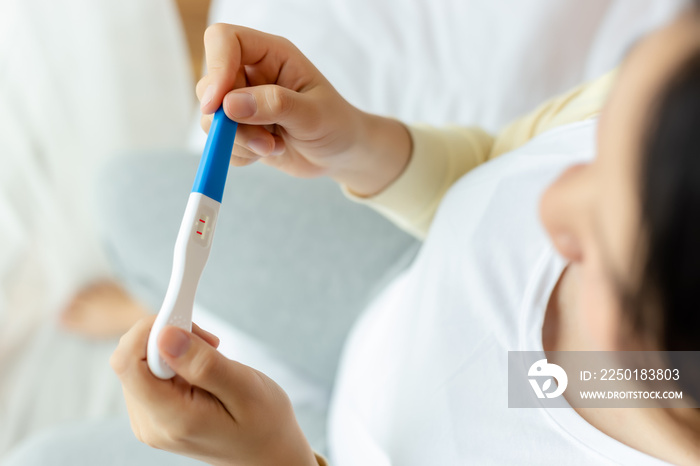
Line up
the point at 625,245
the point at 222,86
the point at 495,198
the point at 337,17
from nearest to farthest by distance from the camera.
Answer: the point at 625,245, the point at 222,86, the point at 495,198, the point at 337,17

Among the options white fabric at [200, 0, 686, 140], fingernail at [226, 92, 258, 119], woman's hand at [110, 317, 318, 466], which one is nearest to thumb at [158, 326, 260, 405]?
woman's hand at [110, 317, 318, 466]

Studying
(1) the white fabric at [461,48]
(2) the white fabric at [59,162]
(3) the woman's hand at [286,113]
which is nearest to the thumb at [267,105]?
(3) the woman's hand at [286,113]

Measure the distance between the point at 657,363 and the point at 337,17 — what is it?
0.72 meters

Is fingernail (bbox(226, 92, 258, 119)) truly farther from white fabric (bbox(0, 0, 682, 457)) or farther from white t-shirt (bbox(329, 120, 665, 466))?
white fabric (bbox(0, 0, 682, 457))

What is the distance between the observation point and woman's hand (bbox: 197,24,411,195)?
0.42 meters

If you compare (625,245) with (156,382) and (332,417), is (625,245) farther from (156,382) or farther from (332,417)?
(332,417)

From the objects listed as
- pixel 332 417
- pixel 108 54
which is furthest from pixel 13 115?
pixel 332 417

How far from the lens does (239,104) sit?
0.41 metres

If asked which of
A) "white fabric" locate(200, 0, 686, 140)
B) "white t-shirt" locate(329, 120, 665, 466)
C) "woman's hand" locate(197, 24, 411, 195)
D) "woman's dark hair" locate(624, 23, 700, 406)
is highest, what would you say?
"white fabric" locate(200, 0, 686, 140)

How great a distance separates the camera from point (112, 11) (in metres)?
1.07

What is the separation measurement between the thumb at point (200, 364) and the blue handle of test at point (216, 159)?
0.32ft

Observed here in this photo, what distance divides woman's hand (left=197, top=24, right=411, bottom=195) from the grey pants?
18 cm

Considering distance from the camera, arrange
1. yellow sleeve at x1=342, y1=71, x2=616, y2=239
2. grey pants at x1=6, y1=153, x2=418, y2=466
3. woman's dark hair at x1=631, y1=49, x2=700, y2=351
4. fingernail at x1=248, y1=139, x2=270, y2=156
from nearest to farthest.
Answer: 1. woman's dark hair at x1=631, y1=49, x2=700, y2=351
2. fingernail at x1=248, y1=139, x2=270, y2=156
3. yellow sleeve at x1=342, y1=71, x2=616, y2=239
4. grey pants at x1=6, y1=153, x2=418, y2=466

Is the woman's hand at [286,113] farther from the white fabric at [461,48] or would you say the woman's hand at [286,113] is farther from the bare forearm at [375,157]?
the white fabric at [461,48]
